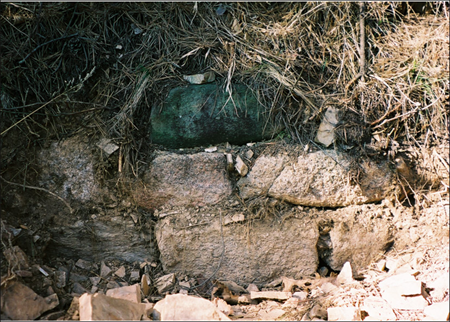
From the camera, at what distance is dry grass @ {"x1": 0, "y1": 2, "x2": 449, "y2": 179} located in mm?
3020

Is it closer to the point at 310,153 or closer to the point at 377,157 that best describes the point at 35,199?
the point at 310,153

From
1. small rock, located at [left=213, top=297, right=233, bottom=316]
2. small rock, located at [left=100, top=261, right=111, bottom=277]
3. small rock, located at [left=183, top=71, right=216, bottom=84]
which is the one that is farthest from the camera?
small rock, located at [left=183, top=71, right=216, bottom=84]

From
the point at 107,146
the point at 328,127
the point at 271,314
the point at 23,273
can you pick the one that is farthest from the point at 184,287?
the point at 328,127

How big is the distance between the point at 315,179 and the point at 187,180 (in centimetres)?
89

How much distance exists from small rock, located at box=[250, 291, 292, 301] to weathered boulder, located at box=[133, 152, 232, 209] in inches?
27.2

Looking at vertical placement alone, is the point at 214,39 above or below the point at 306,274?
above

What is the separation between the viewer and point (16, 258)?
254 cm

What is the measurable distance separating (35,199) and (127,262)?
0.77 metres

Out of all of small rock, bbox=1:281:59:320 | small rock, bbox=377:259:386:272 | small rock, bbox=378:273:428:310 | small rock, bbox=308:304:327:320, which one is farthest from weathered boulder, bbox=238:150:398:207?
small rock, bbox=1:281:59:320

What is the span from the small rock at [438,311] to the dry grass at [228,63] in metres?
1.16

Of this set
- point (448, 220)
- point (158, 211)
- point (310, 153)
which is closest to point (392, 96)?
point (310, 153)

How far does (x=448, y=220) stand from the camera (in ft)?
9.66

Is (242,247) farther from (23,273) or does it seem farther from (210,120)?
(23,273)

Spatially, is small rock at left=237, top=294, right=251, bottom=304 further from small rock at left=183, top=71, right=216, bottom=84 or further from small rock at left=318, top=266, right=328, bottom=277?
small rock at left=183, top=71, right=216, bottom=84
